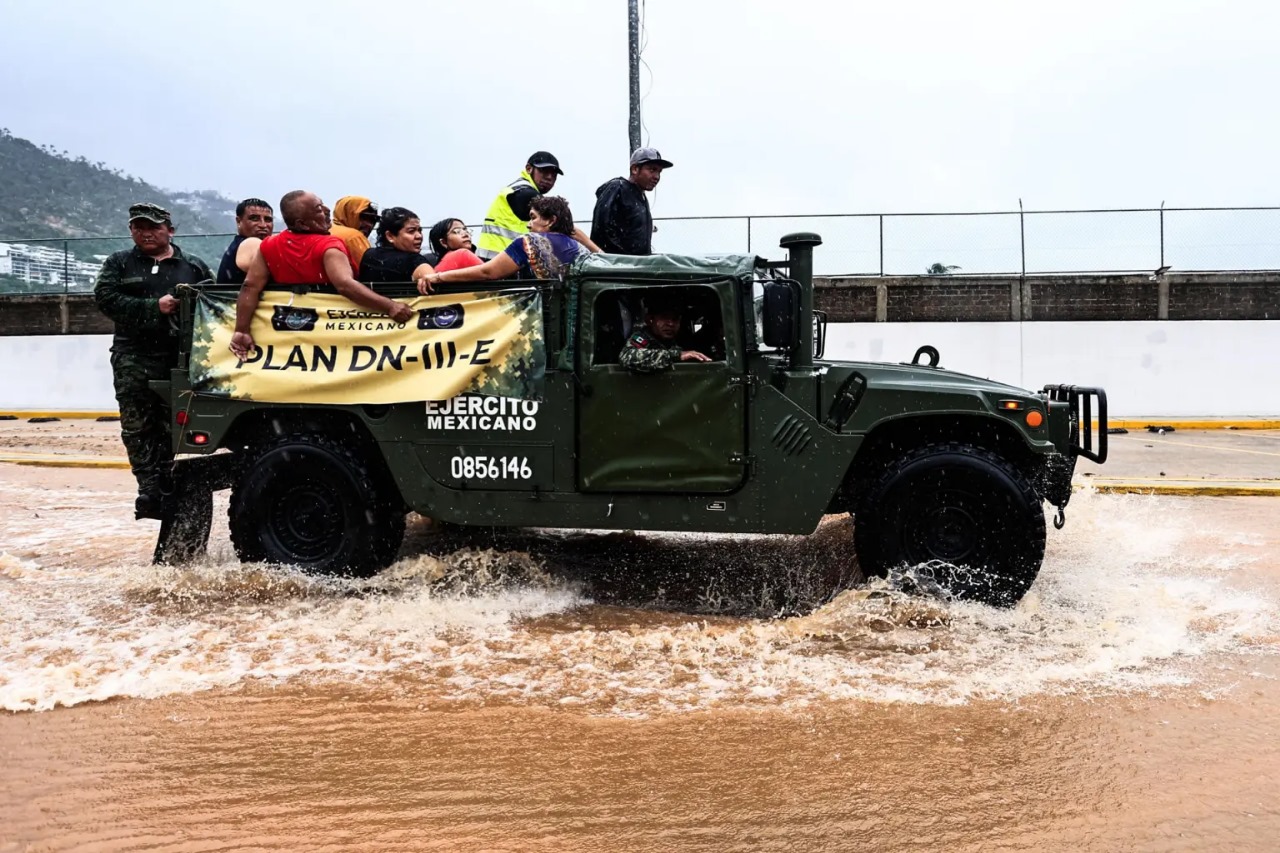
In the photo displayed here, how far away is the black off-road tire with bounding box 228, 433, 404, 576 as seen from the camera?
5566 mm

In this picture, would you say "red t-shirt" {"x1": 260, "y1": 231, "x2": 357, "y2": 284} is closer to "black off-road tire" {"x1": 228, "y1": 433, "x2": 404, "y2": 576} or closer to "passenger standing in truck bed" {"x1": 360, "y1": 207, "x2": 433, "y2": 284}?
"passenger standing in truck bed" {"x1": 360, "y1": 207, "x2": 433, "y2": 284}

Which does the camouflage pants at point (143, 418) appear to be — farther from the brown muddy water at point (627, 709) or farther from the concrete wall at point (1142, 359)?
the concrete wall at point (1142, 359)

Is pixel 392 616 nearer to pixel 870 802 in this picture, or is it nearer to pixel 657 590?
pixel 657 590

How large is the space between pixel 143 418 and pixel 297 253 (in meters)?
1.53

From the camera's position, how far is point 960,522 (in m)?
5.03

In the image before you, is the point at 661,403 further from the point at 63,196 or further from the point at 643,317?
the point at 63,196

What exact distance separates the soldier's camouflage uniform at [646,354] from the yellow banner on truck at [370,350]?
0.49 m

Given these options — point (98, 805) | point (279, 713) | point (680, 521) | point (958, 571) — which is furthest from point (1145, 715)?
point (98, 805)

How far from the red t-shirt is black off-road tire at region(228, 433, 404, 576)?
922 mm

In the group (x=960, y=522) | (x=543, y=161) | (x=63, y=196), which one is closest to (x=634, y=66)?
(x=543, y=161)

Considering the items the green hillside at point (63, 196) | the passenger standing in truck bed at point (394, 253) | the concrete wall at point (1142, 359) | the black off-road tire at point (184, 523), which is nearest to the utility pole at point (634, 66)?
the concrete wall at point (1142, 359)

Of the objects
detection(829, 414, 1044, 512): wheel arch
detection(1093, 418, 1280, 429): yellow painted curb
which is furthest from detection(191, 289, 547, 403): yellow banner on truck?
detection(1093, 418, 1280, 429): yellow painted curb

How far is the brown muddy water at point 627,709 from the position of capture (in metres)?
2.98

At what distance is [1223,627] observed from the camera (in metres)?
4.91
